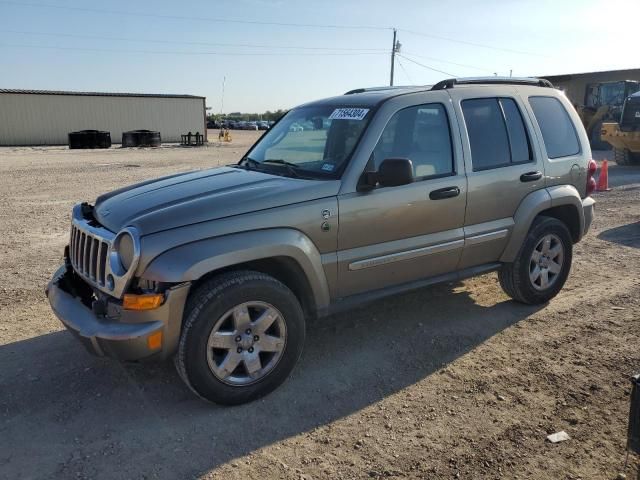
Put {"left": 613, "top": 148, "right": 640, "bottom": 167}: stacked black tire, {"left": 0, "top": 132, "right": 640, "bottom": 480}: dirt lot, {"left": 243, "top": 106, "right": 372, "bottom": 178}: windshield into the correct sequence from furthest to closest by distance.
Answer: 1. {"left": 613, "top": 148, "right": 640, "bottom": 167}: stacked black tire
2. {"left": 243, "top": 106, "right": 372, "bottom": 178}: windshield
3. {"left": 0, "top": 132, "right": 640, "bottom": 480}: dirt lot

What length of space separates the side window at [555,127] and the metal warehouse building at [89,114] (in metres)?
36.7

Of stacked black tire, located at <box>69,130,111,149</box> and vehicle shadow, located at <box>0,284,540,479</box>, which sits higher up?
stacked black tire, located at <box>69,130,111,149</box>

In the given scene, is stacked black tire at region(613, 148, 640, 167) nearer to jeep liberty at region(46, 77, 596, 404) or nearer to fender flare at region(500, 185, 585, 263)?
jeep liberty at region(46, 77, 596, 404)

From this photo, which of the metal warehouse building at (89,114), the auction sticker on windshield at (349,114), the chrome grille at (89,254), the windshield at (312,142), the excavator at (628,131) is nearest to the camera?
the chrome grille at (89,254)

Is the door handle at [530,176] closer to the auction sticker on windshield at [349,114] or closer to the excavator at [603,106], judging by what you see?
the auction sticker on windshield at [349,114]

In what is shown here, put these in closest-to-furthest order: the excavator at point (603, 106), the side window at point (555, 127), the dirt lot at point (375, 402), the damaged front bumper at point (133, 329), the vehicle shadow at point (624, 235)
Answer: the dirt lot at point (375, 402)
the damaged front bumper at point (133, 329)
the side window at point (555, 127)
the vehicle shadow at point (624, 235)
the excavator at point (603, 106)

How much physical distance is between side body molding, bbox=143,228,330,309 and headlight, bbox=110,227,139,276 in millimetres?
135

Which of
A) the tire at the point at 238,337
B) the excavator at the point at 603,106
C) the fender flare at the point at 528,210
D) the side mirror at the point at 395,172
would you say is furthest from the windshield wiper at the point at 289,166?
the excavator at the point at 603,106

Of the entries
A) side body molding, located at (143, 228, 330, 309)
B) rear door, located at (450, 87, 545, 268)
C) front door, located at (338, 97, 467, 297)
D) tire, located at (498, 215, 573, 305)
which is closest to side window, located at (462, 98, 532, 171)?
rear door, located at (450, 87, 545, 268)

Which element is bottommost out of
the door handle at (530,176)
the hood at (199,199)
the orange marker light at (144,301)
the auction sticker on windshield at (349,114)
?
the orange marker light at (144,301)

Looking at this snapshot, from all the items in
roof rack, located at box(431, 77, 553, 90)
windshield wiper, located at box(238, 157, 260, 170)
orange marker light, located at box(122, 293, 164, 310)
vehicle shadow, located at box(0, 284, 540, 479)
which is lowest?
vehicle shadow, located at box(0, 284, 540, 479)

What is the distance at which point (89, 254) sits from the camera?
3.54 metres

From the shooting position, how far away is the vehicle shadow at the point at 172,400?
117 inches

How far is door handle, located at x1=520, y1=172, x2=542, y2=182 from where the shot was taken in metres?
4.65
